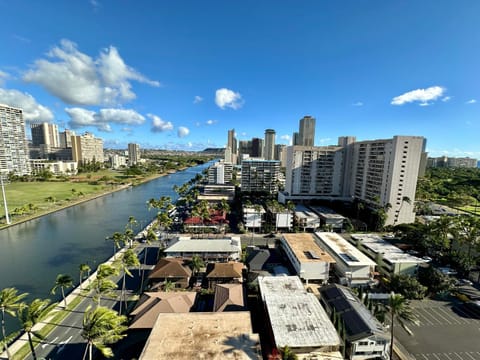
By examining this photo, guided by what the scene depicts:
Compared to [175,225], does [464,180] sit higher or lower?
higher

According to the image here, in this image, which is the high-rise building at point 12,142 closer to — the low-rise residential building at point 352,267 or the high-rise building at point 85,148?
the high-rise building at point 85,148

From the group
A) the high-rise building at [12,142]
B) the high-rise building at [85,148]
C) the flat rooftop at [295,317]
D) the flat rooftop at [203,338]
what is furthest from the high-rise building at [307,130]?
the high-rise building at [85,148]

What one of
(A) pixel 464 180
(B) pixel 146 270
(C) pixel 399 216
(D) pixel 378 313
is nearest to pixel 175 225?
(B) pixel 146 270

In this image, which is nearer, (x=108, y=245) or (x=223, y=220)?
(x=108, y=245)

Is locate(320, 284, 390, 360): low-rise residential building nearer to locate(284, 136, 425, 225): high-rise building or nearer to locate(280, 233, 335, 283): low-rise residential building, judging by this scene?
locate(280, 233, 335, 283): low-rise residential building

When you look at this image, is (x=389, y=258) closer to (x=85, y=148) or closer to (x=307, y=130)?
(x=307, y=130)

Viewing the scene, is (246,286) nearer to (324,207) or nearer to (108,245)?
(108,245)

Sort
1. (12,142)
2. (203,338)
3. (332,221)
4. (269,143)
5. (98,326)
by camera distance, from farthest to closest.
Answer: (269,143), (12,142), (332,221), (203,338), (98,326)

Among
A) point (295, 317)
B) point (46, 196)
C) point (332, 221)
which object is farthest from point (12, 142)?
point (295, 317)
